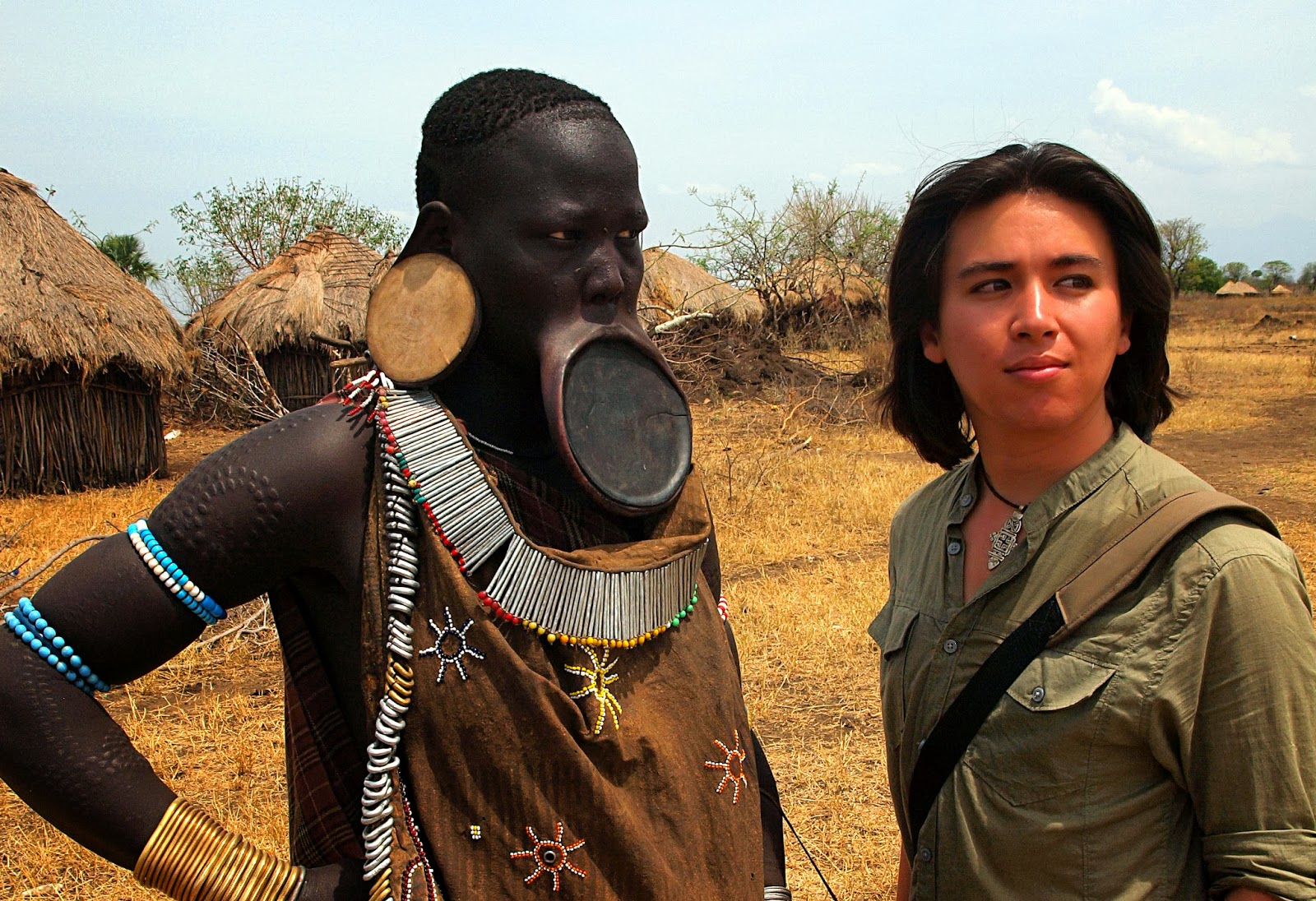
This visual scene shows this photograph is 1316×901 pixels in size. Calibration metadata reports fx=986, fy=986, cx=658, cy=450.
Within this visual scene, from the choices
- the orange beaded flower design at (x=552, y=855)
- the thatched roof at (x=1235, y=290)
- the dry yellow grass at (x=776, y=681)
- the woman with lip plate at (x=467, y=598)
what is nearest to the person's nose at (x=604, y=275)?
the woman with lip plate at (x=467, y=598)

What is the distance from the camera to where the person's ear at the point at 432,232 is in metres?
1.33

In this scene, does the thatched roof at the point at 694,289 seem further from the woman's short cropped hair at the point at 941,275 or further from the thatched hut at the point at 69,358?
the woman's short cropped hair at the point at 941,275

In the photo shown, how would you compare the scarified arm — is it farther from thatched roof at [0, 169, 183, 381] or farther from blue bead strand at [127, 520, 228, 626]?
thatched roof at [0, 169, 183, 381]

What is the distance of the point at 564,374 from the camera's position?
1256mm

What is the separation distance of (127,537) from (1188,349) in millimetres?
23575

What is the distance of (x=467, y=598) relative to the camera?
1193 mm

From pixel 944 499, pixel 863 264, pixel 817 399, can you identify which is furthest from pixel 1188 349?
pixel 944 499

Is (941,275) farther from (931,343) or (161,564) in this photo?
(161,564)

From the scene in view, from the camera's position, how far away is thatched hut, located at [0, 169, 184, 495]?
8883 millimetres

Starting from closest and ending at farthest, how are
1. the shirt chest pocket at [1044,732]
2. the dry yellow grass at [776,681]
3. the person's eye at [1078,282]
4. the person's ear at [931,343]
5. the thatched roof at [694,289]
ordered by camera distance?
1. the shirt chest pocket at [1044,732]
2. the person's eye at [1078,282]
3. the person's ear at [931,343]
4. the dry yellow grass at [776,681]
5. the thatched roof at [694,289]

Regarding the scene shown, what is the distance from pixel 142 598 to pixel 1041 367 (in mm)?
1112

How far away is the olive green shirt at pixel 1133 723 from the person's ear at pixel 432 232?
87 centimetres

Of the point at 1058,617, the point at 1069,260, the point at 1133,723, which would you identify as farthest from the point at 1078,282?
the point at 1133,723

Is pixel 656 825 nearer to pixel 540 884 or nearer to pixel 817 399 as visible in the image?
pixel 540 884
